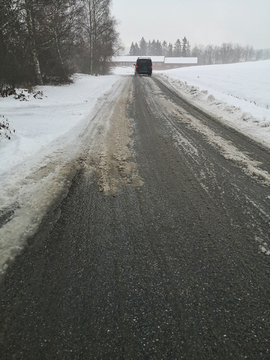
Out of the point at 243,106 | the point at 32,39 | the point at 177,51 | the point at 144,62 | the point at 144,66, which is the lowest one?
the point at 243,106

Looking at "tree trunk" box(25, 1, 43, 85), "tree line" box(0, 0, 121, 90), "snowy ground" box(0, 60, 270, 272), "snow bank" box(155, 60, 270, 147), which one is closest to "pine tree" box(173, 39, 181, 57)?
"tree line" box(0, 0, 121, 90)

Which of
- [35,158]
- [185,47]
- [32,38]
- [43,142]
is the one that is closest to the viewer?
[35,158]

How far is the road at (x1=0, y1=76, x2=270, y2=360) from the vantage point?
1.22 metres

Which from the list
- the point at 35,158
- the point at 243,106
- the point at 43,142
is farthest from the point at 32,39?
the point at 243,106

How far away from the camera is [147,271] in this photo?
164cm

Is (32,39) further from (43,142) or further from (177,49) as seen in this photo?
(177,49)

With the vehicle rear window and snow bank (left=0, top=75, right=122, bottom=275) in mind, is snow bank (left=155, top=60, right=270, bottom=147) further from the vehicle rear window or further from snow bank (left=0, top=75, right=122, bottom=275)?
the vehicle rear window

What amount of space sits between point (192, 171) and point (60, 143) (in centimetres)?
282

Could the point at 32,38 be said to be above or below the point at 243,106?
above

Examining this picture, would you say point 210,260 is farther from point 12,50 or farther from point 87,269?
point 12,50

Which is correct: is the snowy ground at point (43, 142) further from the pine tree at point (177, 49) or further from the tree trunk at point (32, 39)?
the pine tree at point (177, 49)

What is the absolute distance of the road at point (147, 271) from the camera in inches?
47.9

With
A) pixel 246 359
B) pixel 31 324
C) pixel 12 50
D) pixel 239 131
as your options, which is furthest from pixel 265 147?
pixel 12 50

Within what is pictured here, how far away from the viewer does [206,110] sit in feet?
23.4
